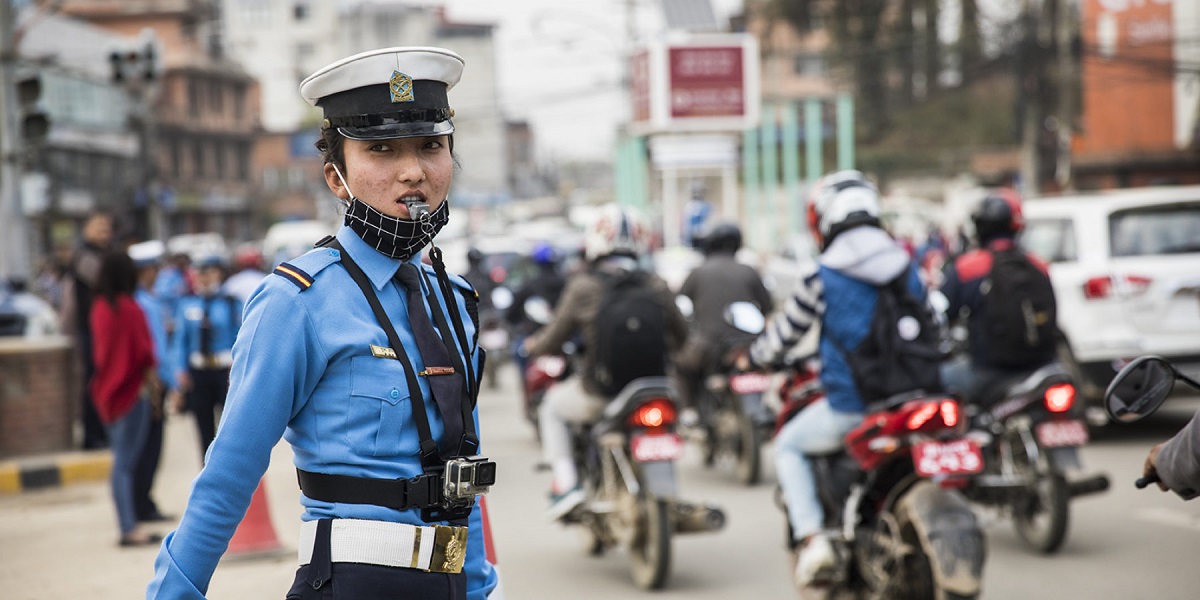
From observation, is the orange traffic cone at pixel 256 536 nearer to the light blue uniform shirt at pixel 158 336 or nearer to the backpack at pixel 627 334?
the light blue uniform shirt at pixel 158 336

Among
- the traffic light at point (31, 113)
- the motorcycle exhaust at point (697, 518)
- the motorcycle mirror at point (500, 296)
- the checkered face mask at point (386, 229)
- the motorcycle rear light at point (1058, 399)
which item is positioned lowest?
the motorcycle exhaust at point (697, 518)

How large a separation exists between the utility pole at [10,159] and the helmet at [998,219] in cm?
1037

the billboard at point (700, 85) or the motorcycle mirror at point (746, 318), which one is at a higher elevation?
the billboard at point (700, 85)

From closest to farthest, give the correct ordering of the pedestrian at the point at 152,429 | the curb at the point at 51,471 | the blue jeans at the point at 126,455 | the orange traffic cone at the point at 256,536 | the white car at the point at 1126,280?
the orange traffic cone at the point at 256,536, the blue jeans at the point at 126,455, the pedestrian at the point at 152,429, the white car at the point at 1126,280, the curb at the point at 51,471

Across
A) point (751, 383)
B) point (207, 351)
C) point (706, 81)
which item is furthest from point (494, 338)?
point (706, 81)

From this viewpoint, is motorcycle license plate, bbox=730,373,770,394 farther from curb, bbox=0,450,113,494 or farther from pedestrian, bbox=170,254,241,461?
curb, bbox=0,450,113,494

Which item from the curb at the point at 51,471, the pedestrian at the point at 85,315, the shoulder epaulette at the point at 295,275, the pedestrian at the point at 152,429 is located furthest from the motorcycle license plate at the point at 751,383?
the shoulder epaulette at the point at 295,275

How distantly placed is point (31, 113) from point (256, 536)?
7.58 m

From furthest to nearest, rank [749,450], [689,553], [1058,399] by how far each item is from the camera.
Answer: [749,450] < [689,553] < [1058,399]

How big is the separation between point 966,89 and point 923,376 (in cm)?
4540

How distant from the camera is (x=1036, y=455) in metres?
6.98

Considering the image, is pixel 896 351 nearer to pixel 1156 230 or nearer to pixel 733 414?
pixel 733 414

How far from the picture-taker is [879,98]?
50625 mm

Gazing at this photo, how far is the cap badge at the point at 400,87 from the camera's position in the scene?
8.77 ft
